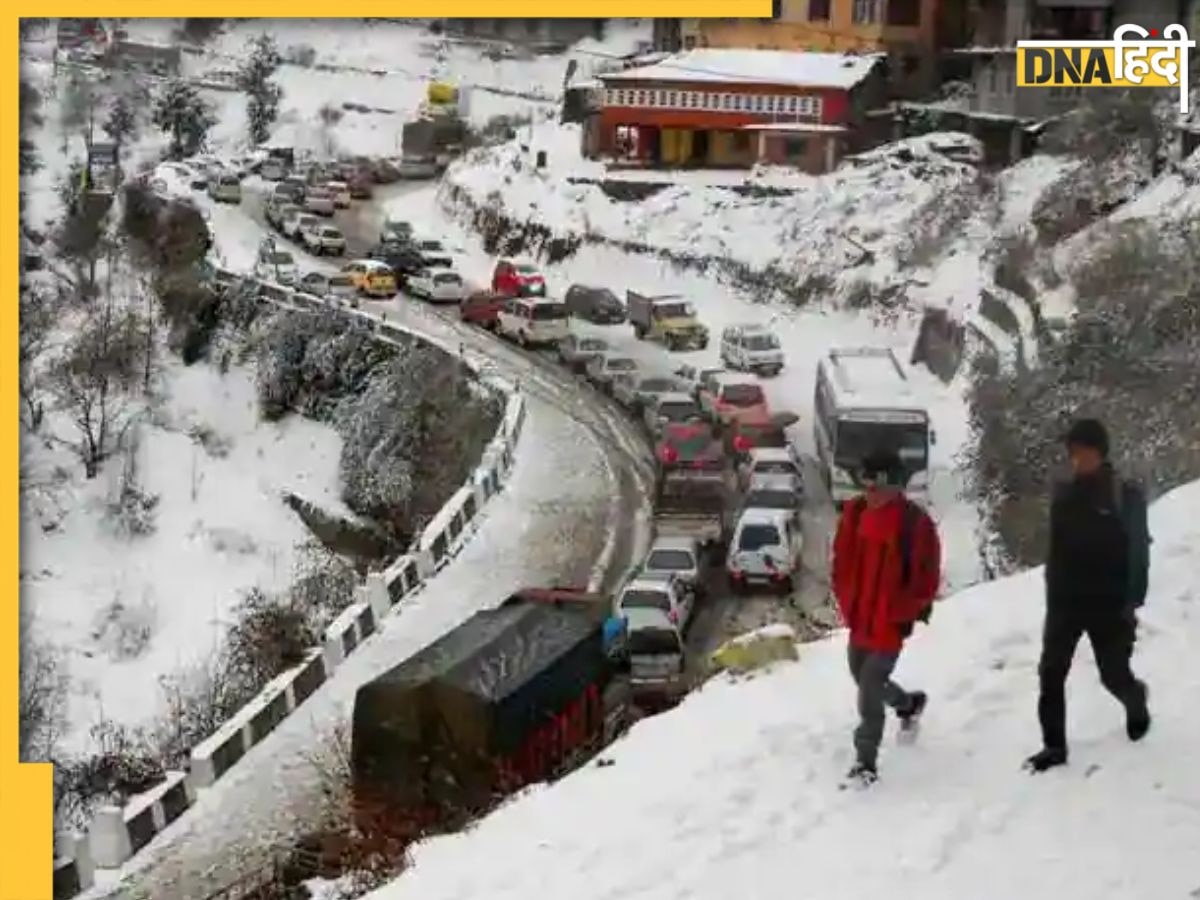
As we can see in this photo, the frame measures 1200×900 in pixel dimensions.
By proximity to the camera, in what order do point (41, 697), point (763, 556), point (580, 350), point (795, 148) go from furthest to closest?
point (795, 148) → point (580, 350) → point (41, 697) → point (763, 556)

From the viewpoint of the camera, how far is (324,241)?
1152 inches

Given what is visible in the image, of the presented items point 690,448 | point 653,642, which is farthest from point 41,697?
point 690,448

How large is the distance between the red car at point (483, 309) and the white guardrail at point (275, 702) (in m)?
6.38

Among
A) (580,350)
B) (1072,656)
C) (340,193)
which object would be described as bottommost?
(580,350)

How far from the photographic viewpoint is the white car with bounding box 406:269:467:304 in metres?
25.2

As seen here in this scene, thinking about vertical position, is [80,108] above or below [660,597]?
above

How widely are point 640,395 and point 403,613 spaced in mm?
7231

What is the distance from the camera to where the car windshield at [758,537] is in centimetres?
1340

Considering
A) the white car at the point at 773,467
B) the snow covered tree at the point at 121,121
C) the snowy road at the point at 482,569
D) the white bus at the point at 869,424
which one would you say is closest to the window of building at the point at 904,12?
the snowy road at the point at 482,569

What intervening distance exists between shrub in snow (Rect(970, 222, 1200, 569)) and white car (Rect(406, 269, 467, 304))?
424 inches

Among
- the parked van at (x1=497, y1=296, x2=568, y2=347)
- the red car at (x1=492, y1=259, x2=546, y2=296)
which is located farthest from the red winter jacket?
the red car at (x1=492, y1=259, x2=546, y2=296)

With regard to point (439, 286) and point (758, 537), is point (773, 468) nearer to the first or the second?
point (758, 537)

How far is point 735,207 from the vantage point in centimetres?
2544

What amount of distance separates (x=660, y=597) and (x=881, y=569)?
7462 mm
